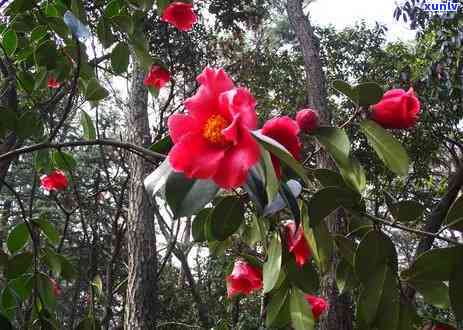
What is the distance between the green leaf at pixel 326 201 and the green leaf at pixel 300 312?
0.59ft

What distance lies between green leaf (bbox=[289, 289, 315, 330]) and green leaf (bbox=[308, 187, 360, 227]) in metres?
0.18

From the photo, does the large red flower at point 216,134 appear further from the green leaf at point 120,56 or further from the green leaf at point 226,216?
the green leaf at point 120,56

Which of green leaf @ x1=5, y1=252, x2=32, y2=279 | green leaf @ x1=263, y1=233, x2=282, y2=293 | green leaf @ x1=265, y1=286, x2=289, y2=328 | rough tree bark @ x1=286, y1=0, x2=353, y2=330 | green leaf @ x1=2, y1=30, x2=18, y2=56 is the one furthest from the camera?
rough tree bark @ x1=286, y1=0, x2=353, y2=330

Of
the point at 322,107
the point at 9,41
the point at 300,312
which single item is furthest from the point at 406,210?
the point at 322,107

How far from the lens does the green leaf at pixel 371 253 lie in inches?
23.9

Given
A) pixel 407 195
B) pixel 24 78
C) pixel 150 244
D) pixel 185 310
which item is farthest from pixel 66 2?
pixel 407 195

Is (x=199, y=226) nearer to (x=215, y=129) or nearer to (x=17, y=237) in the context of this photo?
(x=215, y=129)

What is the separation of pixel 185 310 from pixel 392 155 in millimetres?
4947

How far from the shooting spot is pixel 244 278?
105 cm

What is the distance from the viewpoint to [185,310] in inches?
205

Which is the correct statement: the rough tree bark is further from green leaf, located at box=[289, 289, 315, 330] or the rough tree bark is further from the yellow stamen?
the yellow stamen

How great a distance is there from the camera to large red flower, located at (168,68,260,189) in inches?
17.4

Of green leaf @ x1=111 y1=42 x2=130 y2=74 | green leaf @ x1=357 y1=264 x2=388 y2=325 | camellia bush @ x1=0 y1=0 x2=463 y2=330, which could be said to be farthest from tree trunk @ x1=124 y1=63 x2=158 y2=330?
green leaf @ x1=357 y1=264 x2=388 y2=325

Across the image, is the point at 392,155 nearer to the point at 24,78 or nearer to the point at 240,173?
the point at 240,173
